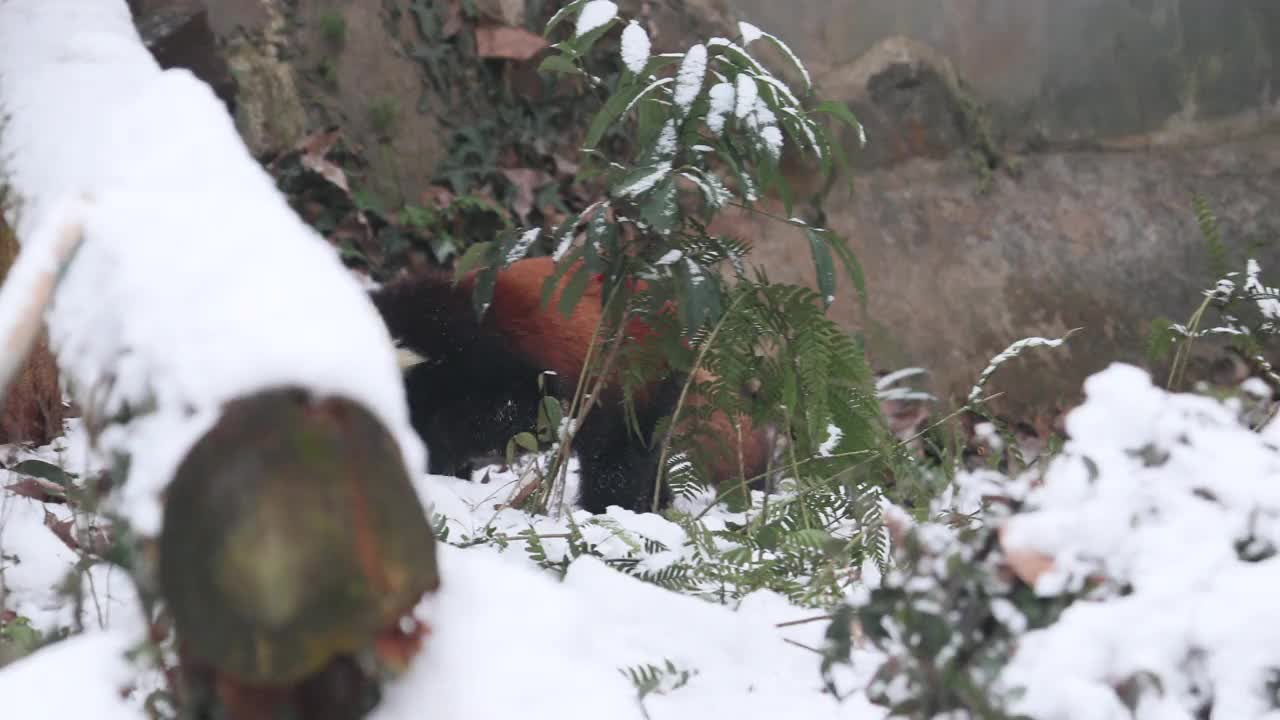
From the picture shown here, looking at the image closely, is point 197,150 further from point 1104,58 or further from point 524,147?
point 1104,58

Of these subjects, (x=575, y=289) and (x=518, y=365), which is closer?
(x=575, y=289)

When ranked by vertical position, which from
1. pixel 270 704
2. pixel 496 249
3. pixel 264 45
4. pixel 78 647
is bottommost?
pixel 264 45

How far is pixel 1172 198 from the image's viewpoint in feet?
18.3

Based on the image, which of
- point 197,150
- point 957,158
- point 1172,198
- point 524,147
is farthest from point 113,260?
point 1172,198

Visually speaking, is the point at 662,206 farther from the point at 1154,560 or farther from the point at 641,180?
the point at 1154,560

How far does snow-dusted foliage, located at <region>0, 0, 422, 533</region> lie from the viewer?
83cm

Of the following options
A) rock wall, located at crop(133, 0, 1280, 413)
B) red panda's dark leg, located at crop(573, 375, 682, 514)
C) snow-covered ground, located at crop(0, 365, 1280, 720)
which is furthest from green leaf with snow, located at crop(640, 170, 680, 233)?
rock wall, located at crop(133, 0, 1280, 413)

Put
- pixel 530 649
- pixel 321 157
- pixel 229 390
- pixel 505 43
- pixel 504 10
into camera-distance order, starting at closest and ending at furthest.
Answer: pixel 229 390
pixel 530 649
pixel 321 157
pixel 505 43
pixel 504 10

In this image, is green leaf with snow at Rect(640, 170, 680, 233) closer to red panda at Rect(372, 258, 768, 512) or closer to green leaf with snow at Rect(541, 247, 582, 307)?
green leaf with snow at Rect(541, 247, 582, 307)

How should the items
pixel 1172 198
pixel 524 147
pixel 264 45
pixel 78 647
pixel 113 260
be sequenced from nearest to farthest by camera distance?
pixel 113 260
pixel 78 647
pixel 264 45
pixel 524 147
pixel 1172 198

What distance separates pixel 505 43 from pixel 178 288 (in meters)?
4.36

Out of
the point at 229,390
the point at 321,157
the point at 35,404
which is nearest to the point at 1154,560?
the point at 229,390

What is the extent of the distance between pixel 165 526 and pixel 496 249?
167 centimetres

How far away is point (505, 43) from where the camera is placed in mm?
5016
